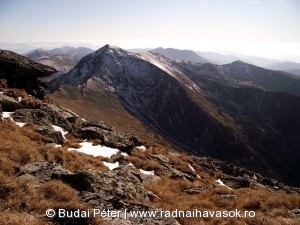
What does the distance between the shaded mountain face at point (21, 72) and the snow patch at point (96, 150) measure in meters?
11.9

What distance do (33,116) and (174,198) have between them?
1586 centimetres

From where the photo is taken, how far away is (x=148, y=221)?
11914 millimetres

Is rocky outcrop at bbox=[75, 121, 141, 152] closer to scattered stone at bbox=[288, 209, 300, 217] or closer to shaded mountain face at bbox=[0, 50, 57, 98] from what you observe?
shaded mountain face at bbox=[0, 50, 57, 98]

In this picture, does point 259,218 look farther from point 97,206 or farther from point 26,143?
point 26,143

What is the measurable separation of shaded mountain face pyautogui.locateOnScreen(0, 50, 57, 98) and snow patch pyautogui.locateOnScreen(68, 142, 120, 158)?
11.9 m

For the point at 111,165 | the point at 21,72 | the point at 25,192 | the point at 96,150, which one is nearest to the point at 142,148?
the point at 96,150

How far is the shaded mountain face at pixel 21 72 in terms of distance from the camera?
114ft

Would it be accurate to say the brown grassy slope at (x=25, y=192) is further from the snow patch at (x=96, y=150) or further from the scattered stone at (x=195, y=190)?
the scattered stone at (x=195, y=190)

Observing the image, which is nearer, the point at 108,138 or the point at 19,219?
the point at 19,219

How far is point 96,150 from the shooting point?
2741 centimetres

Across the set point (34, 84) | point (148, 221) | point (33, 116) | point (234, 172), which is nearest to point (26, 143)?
point (33, 116)

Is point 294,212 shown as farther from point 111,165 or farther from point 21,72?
point 21,72

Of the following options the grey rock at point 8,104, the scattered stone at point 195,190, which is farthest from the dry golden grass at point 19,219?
the grey rock at point 8,104

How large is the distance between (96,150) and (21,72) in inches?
590
